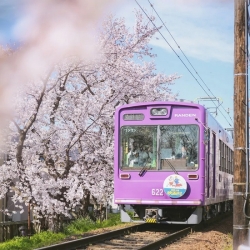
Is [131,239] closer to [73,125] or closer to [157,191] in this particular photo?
[157,191]

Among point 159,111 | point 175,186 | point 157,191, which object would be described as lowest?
point 157,191

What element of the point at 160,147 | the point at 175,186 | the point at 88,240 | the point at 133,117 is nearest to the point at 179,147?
the point at 160,147

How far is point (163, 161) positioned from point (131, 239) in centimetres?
248

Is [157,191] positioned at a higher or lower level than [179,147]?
lower

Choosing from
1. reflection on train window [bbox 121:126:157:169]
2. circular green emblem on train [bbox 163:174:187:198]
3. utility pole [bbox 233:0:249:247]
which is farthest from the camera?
reflection on train window [bbox 121:126:157:169]

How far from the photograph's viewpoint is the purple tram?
14977 millimetres

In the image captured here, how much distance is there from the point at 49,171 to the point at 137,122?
17.4 ft

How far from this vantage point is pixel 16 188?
18.8 metres

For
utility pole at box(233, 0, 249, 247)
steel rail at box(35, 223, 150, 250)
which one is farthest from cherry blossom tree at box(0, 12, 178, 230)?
utility pole at box(233, 0, 249, 247)

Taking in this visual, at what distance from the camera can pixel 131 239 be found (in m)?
13.8

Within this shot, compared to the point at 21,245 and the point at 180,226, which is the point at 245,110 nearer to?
the point at 21,245

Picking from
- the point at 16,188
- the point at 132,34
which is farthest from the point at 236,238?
the point at 132,34

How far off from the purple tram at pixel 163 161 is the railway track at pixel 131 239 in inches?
19.9

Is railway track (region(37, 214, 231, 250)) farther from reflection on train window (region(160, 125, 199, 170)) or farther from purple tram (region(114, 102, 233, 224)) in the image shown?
reflection on train window (region(160, 125, 199, 170))
